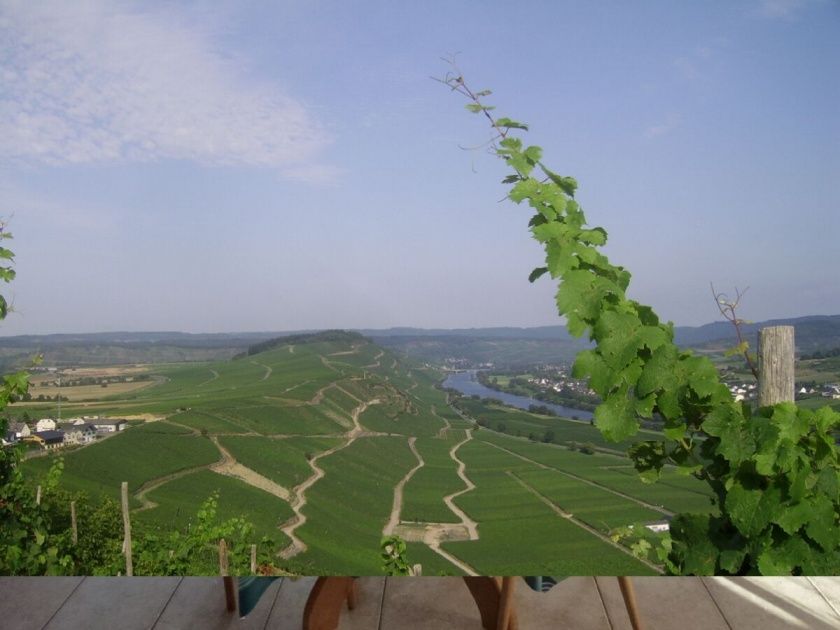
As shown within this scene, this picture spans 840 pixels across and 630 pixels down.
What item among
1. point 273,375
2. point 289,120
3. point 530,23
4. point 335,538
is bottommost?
point 335,538

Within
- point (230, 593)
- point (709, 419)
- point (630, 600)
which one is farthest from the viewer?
point (230, 593)

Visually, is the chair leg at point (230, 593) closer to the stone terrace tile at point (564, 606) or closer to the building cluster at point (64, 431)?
the building cluster at point (64, 431)

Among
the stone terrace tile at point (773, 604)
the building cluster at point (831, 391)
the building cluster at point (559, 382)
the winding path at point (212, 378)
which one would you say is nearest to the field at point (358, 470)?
the winding path at point (212, 378)

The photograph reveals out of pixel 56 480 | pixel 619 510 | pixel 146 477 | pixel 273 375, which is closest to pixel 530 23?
pixel 273 375

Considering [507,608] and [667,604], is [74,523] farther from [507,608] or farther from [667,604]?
[667,604]

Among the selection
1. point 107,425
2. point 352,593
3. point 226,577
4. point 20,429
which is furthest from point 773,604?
point 20,429

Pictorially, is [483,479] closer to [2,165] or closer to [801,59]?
[801,59]

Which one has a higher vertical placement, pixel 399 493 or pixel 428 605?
pixel 399 493
